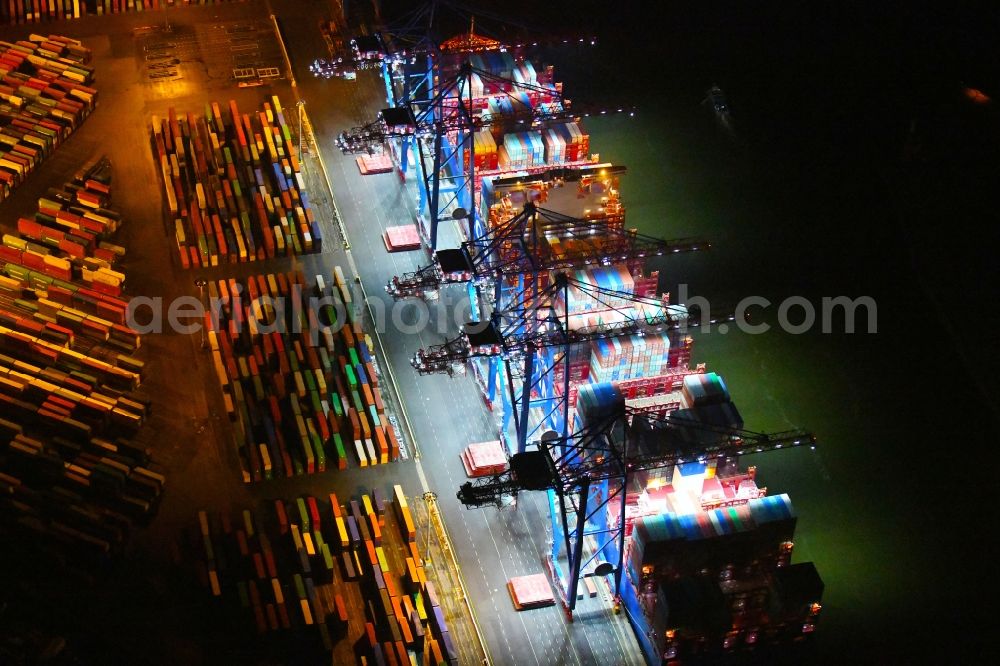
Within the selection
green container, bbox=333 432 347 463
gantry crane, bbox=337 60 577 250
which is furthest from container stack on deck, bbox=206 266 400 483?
gantry crane, bbox=337 60 577 250

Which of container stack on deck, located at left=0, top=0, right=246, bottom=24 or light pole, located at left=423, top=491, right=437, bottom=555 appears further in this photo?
container stack on deck, located at left=0, top=0, right=246, bottom=24

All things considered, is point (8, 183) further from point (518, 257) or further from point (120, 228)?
point (518, 257)

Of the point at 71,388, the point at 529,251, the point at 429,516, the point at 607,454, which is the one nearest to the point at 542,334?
the point at 529,251

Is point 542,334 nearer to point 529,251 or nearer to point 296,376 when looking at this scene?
point 529,251

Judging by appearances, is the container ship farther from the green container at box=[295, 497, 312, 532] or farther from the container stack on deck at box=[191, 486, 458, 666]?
the green container at box=[295, 497, 312, 532]

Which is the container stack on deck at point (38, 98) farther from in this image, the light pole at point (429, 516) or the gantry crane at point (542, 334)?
the light pole at point (429, 516)

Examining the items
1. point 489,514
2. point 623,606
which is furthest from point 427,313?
point 623,606

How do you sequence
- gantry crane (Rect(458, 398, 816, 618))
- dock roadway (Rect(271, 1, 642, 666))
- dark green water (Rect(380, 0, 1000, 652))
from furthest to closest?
dark green water (Rect(380, 0, 1000, 652)), dock roadway (Rect(271, 1, 642, 666)), gantry crane (Rect(458, 398, 816, 618))
